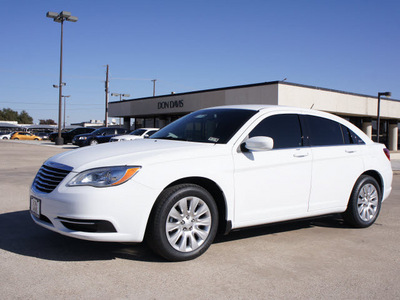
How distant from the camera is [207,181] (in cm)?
421

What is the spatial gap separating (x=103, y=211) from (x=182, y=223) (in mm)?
799

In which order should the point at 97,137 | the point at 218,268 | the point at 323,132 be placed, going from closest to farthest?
the point at 218,268, the point at 323,132, the point at 97,137

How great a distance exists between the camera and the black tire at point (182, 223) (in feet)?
12.7

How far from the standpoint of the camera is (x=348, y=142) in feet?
18.6

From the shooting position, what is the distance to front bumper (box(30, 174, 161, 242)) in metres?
3.67

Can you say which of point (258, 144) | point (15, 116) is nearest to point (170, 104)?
point (258, 144)

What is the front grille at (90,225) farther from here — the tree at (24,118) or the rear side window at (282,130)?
the tree at (24,118)

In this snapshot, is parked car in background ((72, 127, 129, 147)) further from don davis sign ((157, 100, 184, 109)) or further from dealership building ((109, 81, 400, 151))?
dealership building ((109, 81, 400, 151))

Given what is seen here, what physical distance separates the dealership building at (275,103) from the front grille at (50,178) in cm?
1992

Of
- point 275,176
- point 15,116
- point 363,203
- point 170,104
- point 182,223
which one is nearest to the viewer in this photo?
point 182,223

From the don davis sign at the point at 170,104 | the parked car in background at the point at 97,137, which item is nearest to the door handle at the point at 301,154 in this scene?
the parked car in background at the point at 97,137

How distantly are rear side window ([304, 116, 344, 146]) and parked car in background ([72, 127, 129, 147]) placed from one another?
71.3 feet

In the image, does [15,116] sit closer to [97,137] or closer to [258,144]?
[97,137]

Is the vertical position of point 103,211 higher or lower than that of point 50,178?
lower
